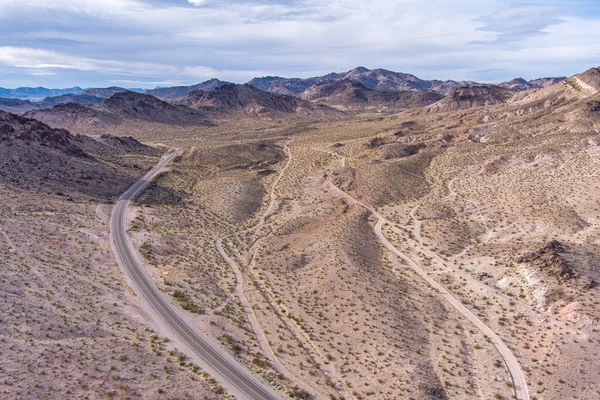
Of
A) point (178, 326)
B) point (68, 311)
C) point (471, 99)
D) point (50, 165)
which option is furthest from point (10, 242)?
point (471, 99)

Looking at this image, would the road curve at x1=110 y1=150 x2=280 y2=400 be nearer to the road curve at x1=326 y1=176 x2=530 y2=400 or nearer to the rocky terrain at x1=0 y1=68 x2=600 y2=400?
the rocky terrain at x1=0 y1=68 x2=600 y2=400

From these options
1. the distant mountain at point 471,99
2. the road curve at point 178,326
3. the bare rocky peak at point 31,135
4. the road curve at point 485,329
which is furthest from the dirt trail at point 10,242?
the distant mountain at point 471,99

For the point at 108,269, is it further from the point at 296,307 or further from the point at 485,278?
the point at 485,278

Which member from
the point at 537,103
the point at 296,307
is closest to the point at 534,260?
the point at 296,307

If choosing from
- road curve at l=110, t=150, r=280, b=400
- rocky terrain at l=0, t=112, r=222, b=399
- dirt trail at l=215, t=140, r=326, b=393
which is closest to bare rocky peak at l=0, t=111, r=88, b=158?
rocky terrain at l=0, t=112, r=222, b=399

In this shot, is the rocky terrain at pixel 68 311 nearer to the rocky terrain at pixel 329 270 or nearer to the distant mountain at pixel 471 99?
the rocky terrain at pixel 329 270

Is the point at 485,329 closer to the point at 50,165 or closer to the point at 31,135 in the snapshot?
the point at 50,165

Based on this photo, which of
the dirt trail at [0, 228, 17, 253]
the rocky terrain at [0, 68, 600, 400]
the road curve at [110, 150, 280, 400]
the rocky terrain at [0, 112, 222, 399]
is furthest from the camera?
the dirt trail at [0, 228, 17, 253]
